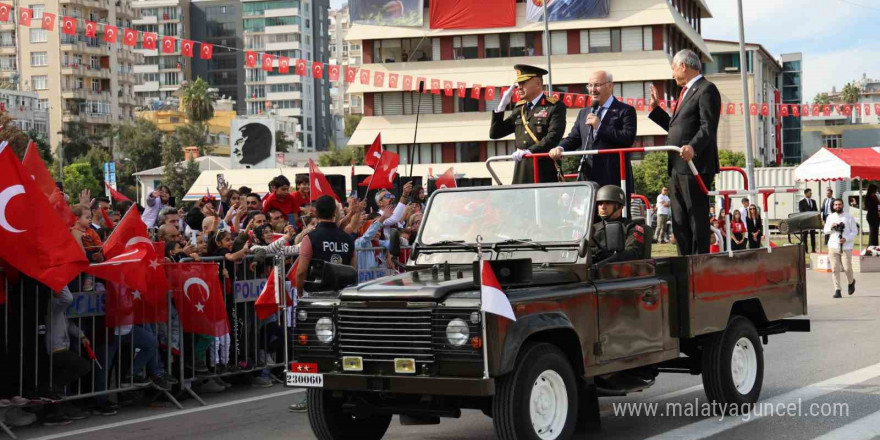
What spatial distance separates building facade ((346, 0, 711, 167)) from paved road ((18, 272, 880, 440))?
60.7 m

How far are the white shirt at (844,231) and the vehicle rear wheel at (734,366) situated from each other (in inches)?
518

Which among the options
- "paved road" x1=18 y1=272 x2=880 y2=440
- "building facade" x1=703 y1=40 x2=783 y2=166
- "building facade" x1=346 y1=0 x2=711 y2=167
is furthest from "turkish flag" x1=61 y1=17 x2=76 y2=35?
"building facade" x1=703 y1=40 x2=783 y2=166

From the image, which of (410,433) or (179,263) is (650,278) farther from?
(179,263)

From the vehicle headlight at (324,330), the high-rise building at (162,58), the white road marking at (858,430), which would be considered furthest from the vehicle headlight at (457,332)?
the high-rise building at (162,58)

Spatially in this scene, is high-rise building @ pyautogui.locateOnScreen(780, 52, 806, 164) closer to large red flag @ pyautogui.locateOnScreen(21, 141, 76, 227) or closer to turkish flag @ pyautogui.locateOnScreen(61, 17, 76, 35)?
turkish flag @ pyautogui.locateOnScreen(61, 17, 76, 35)

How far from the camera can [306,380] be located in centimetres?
757

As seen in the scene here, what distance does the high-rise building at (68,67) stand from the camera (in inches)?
5212

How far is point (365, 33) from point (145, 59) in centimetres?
12508

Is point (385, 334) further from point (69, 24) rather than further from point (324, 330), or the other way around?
point (69, 24)

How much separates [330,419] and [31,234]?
11.4ft

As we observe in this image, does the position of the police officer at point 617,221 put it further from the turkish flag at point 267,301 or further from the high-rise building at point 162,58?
the high-rise building at point 162,58

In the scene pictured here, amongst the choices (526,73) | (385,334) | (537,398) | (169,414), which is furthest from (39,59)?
(537,398)

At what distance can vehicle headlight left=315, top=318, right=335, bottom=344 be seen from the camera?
757 centimetres

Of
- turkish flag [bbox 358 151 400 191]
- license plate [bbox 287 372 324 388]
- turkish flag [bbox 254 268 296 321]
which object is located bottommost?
license plate [bbox 287 372 324 388]
